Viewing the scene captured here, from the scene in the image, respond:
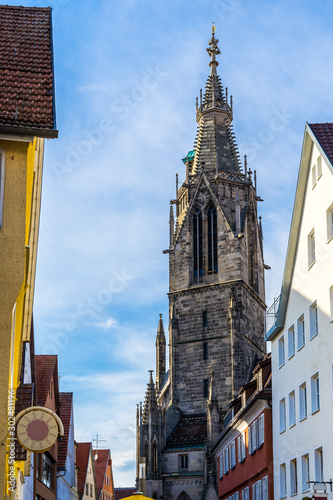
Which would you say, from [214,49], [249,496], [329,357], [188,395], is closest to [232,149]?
[214,49]

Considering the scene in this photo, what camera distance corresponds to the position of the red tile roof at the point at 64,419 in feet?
116

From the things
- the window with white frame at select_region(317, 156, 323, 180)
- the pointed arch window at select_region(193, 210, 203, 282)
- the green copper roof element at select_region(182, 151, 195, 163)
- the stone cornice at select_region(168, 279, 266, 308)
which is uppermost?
the green copper roof element at select_region(182, 151, 195, 163)

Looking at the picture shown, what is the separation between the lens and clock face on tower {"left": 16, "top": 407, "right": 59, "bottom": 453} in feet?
40.9

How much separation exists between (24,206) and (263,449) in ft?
58.1

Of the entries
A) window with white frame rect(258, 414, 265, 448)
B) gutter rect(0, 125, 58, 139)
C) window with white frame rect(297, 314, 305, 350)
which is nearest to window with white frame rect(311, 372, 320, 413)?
window with white frame rect(297, 314, 305, 350)

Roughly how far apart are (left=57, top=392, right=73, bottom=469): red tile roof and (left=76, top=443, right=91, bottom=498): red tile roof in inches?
357

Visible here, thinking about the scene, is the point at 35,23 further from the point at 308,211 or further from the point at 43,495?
the point at 43,495

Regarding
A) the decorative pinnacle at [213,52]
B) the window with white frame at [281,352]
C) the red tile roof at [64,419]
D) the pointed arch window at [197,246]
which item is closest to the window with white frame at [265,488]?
the window with white frame at [281,352]

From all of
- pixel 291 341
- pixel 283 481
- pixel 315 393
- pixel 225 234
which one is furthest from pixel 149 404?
pixel 315 393

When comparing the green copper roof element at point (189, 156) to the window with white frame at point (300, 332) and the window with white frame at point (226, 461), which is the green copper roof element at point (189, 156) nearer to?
the window with white frame at point (226, 461)

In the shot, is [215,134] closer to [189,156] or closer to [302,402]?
[189,156]

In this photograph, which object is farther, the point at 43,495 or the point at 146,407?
the point at 146,407

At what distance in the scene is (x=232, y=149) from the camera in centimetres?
6900

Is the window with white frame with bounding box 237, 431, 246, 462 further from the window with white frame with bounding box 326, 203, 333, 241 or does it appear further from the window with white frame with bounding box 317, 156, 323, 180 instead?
the window with white frame with bounding box 317, 156, 323, 180
